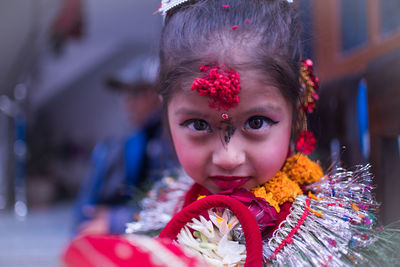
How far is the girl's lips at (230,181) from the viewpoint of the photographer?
612 mm

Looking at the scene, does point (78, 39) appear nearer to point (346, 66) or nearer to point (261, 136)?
point (346, 66)

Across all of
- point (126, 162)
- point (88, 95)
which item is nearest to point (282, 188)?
point (126, 162)

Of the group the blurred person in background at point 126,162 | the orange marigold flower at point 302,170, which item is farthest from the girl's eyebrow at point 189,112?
the blurred person in background at point 126,162

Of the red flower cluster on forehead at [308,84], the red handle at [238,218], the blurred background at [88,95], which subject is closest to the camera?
the red handle at [238,218]

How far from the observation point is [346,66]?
161 cm

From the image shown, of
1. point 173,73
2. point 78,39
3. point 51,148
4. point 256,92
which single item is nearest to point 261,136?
point 256,92

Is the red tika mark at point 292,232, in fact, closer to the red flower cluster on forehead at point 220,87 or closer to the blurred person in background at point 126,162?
the red flower cluster on forehead at point 220,87

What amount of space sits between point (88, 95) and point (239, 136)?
4597 millimetres

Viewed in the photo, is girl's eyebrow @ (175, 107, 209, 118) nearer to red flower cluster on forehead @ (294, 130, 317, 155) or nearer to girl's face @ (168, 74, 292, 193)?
girl's face @ (168, 74, 292, 193)

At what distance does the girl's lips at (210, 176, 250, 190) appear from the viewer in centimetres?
61

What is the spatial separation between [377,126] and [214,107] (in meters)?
0.52

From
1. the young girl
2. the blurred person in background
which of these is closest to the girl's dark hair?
the young girl

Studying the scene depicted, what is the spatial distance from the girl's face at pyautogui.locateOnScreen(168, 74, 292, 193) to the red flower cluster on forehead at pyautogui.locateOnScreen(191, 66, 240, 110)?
14 millimetres

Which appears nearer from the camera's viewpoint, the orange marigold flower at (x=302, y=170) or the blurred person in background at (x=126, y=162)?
the orange marigold flower at (x=302, y=170)
